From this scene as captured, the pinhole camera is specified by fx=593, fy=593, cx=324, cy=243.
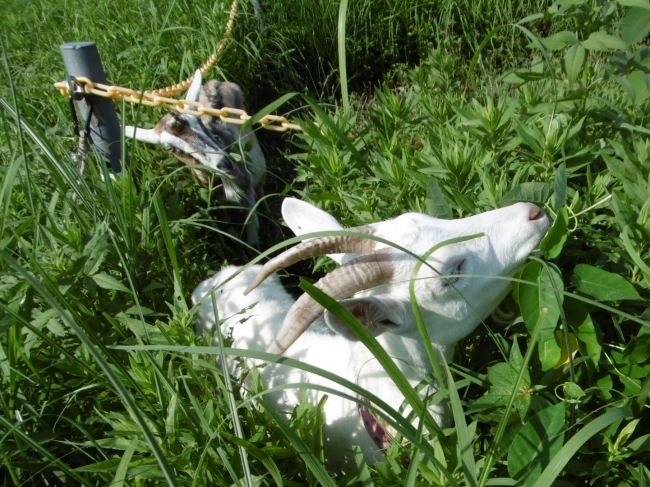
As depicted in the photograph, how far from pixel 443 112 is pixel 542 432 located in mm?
2074

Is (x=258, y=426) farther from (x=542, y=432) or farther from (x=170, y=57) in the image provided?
(x=170, y=57)

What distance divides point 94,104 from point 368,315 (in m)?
2.23

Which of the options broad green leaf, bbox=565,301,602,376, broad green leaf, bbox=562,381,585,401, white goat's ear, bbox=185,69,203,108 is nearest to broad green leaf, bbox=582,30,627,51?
broad green leaf, bbox=565,301,602,376

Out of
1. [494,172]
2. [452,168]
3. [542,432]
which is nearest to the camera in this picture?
[542,432]

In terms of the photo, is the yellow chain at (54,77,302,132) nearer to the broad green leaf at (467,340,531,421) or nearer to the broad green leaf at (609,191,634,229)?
the broad green leaf at (609,191,634,229)

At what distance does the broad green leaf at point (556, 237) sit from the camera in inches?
74.9

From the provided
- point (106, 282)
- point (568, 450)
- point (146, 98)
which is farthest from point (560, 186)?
point (146, 98)

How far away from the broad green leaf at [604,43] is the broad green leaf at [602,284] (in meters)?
0.92

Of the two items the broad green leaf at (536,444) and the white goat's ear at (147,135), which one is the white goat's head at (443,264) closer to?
the broad green leaf at (536,444)

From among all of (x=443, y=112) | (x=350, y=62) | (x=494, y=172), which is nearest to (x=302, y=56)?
(x=350, y=62)

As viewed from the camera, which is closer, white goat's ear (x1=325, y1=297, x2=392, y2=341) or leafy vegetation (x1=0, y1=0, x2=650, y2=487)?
leafy vegetation (x1=0, y1=0, x2=650, y2=487)

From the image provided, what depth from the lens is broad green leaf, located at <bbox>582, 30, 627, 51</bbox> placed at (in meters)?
2.23

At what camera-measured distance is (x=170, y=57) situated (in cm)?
499

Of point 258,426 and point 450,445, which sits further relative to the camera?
point 258,426
